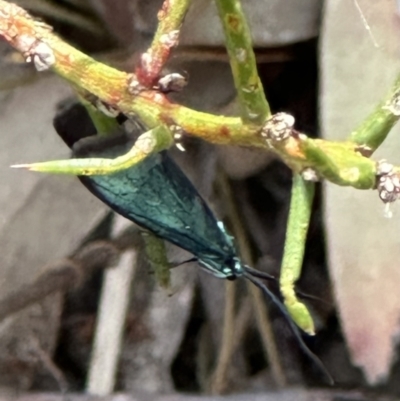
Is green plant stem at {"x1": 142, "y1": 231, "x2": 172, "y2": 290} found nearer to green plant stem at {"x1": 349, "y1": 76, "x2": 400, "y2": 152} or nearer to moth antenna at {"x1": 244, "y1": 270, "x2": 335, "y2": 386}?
moth antenna at {"x1": 244, "y1": 270, "x2": 335, "y2": 386}

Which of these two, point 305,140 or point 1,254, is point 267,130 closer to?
point 305,140

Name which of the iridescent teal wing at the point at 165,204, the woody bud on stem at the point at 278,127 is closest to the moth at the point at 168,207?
the iridescent teal wing at the point at 165,204

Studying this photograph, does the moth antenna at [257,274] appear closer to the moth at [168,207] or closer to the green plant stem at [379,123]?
the moth at [168,207]

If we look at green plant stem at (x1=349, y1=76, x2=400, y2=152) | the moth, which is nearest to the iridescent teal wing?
the moth

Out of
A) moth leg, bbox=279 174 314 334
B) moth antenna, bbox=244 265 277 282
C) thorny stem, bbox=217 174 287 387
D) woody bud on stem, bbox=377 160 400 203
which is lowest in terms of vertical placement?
thorny stem, bbox=217 174 287 387

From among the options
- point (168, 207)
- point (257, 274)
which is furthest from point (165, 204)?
point (257, 274)

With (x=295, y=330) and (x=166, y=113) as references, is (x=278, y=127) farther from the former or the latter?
(x=295, y=330)
